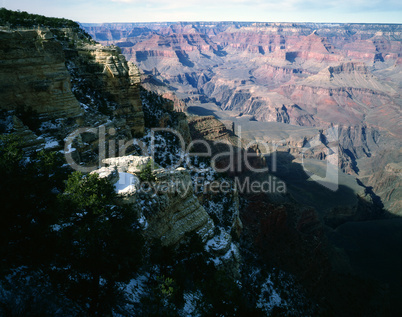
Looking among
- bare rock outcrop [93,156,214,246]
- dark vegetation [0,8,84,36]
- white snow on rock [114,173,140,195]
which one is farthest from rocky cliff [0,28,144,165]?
white snow on rock [114,173,140,195]

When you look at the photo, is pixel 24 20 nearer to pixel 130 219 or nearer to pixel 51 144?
pixel 51 144

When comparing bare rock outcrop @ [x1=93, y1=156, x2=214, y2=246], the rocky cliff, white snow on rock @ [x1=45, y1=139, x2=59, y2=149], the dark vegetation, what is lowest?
bare rock outcrop @ [x1=93, y1=156, x2=214, y2=246]

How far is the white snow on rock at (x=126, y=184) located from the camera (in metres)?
12.8

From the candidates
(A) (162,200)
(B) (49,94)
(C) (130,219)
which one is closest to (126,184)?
(A) (162,200)

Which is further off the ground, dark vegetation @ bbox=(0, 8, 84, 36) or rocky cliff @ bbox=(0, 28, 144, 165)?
dark vegetation @ bbox=(0, 8, 84, 36)

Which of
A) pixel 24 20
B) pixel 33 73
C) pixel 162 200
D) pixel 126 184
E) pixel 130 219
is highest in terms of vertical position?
pixel 24 20

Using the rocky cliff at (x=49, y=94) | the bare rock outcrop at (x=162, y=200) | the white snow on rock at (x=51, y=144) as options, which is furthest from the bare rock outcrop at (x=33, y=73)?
the bare rock outcrop at (x=162, y=200)

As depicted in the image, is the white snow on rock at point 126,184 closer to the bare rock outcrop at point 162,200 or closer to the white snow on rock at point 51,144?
the bare rock outcrop at point 162,200

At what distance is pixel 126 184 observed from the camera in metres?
13.5

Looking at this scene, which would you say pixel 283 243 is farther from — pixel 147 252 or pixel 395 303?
pixel 147 252

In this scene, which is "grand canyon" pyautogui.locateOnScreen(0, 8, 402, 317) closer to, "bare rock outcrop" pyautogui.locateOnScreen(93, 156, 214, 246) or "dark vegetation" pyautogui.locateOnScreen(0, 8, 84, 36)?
"bare rock outcrop" pyautogui.locateOnScreen(93, 156, 214, 246)

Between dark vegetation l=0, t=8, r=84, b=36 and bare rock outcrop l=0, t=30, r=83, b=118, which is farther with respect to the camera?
dark vegetation l=0, t=8, r=84, b=36

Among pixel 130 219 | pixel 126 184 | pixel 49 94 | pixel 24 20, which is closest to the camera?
pixel 130 219

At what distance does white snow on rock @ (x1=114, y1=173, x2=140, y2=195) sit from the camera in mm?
12766
